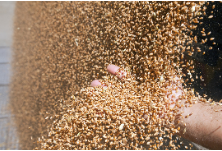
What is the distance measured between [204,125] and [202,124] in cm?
1

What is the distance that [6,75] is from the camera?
2158 mm

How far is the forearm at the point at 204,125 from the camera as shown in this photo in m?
1.03

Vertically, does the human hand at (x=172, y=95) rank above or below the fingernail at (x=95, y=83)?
below

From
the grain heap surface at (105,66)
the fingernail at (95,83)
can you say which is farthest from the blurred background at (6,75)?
the fingernail at (95,83)

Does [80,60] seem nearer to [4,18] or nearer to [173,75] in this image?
[173,75]

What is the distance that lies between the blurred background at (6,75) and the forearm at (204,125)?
1.83m

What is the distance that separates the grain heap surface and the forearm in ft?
0.25

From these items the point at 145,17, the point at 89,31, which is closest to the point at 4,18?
the point at 89,31

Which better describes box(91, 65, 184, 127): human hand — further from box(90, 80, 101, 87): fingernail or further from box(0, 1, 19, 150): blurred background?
box(0, 1, 19, 150): blurred background

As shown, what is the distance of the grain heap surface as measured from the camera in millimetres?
1130

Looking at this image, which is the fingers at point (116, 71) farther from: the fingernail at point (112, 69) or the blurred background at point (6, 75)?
the blurred background at point (6, 75)

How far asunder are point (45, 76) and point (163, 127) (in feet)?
4.09

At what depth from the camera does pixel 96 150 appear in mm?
1171

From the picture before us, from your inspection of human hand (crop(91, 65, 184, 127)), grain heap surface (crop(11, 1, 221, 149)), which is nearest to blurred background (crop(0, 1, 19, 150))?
grain heap surface (crop(11, 1, 221, 149))
